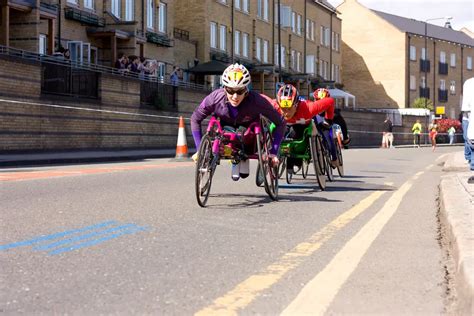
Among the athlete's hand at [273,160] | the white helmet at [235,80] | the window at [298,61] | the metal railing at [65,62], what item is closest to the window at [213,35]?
the metal railing at [65,62]

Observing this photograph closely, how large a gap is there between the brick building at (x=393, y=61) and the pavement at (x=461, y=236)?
2553 inches

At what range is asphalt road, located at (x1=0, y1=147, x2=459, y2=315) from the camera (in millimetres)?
4250

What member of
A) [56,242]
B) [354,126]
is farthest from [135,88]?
[354,126]

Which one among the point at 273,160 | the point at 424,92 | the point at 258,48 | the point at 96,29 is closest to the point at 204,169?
the point at 273,160

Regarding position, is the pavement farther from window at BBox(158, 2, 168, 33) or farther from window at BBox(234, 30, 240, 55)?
window at BBox(234, 30, 240, 55)

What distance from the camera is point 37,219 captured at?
729 cm

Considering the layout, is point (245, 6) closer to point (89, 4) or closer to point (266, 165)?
point (89, 4)

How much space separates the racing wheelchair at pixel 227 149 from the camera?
27.4 feet

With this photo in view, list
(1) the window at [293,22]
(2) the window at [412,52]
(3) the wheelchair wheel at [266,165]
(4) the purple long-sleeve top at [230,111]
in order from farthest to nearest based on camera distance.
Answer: (2) the window at [412,52]
(1) the window at [293,22]
(3) the wheelchair wheel at [266,165]
(4) the purple long-sleeve top at [230,111]

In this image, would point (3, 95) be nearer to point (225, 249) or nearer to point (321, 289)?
point (225, 249)

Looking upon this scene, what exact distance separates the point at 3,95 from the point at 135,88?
27.7 feet

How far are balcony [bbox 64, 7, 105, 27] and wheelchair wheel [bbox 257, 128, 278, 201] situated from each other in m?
22.3

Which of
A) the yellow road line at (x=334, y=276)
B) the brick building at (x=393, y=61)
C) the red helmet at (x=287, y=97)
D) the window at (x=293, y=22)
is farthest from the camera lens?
the brick building at (x=393, y=61)

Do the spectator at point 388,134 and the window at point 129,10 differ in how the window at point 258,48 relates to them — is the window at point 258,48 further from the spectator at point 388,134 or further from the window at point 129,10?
the window at point 129,10
